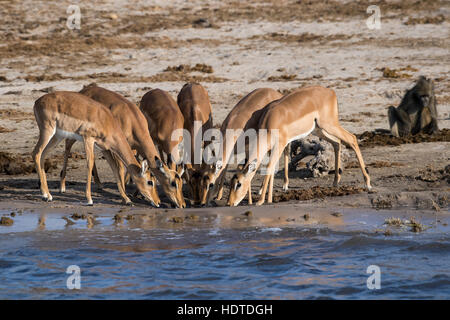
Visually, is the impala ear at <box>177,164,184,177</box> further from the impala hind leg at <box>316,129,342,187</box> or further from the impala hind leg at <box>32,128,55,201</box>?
the impala hind leg at <box>316,129,342,187</box>

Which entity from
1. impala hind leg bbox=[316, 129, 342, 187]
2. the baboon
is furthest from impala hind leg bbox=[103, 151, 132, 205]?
the baboon

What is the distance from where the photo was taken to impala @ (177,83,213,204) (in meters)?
12.2

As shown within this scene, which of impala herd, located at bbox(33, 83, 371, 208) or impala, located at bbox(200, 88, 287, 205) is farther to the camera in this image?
impala, located at bbox(200, 88, 287, 205)

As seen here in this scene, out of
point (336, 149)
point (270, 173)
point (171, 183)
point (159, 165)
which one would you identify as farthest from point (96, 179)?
point (336, 149)

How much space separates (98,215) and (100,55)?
548 inches

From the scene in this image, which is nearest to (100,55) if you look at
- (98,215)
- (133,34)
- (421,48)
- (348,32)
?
(133,34)

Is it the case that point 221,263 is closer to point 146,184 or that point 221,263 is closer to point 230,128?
point 146,184

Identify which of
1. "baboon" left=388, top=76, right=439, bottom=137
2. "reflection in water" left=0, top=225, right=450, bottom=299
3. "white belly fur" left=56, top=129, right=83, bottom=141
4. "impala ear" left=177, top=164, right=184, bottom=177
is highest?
"baboon" left=388, top=76, right=439, bottom=137

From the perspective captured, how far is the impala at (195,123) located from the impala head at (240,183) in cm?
68

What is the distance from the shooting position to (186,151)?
13.0 m

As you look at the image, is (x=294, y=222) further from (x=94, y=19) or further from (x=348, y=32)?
(x=94, y=19)

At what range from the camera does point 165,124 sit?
13.1 metres

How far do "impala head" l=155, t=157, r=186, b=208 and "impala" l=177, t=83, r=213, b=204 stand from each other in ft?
0.81

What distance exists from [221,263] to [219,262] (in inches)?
1.6
